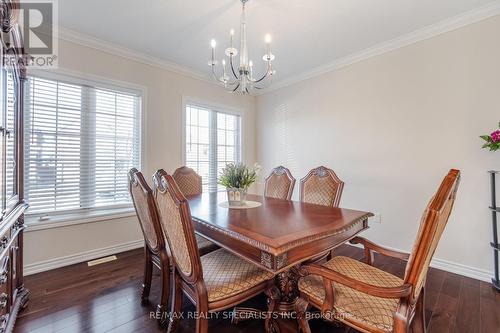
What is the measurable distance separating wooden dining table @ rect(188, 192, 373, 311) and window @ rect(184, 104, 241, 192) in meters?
1.96

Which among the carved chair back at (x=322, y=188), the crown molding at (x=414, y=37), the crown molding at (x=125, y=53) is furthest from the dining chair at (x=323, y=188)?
the crown molding at (x=125, y=53)

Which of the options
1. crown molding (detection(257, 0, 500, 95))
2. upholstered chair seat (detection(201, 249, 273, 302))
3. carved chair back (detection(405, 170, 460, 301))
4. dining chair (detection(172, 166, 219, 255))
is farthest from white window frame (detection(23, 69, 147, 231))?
carved chair back (detection(405, 170, 460, 301))

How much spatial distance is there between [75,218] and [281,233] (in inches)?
102

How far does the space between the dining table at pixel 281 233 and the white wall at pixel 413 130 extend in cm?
140

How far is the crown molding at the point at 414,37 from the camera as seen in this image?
2.23 metres

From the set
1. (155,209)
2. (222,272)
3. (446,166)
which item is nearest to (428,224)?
(222,272)

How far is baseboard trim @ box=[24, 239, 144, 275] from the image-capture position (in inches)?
94.7

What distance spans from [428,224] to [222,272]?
114 cm

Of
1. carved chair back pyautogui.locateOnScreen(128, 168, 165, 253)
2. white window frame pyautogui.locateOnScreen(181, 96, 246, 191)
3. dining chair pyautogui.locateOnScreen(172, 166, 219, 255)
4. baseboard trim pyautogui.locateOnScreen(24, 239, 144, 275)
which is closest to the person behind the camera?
carved chair back pyautogui.locateOnScreen(128, 168, 165, 253)

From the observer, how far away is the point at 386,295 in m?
0.99

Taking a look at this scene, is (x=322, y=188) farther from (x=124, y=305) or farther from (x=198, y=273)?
(x=124, y=305)

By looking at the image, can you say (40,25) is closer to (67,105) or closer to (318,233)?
(67,105)

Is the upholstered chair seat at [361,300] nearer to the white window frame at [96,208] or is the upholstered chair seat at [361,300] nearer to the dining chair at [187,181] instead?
the dining chair at [187,181]

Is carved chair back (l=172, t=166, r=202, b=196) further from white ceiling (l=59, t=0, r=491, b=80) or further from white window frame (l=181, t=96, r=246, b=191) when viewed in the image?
white ceiling (l=59, t=0, r=491, b=80)
